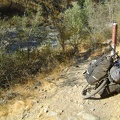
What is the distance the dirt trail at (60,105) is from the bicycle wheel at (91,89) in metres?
0.11

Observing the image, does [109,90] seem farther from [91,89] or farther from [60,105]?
[60,105]

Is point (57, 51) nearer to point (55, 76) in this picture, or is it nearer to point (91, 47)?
point (91, 47)

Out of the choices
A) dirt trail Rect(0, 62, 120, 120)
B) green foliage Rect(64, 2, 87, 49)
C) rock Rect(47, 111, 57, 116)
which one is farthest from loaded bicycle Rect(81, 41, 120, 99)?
green foliage Rect(64, 2, 87, 49)

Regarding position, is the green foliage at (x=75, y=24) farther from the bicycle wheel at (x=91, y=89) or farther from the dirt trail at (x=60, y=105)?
the bicycle wheel at (x=91, y=89)

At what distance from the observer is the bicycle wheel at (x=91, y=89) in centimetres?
570

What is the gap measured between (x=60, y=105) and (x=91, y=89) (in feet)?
2.40

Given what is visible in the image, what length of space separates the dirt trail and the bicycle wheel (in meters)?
0.11

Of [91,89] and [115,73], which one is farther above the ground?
[115,73]

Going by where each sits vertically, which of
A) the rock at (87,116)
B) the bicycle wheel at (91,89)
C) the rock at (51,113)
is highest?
the bicycle wheel at (91,89)

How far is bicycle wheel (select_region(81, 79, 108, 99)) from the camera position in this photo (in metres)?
5.70

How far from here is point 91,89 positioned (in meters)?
6.13

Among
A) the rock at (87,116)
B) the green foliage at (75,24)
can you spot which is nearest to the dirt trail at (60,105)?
the rock at (87,116)

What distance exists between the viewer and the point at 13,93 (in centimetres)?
709

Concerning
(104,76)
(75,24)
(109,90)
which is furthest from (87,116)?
(75,24)
